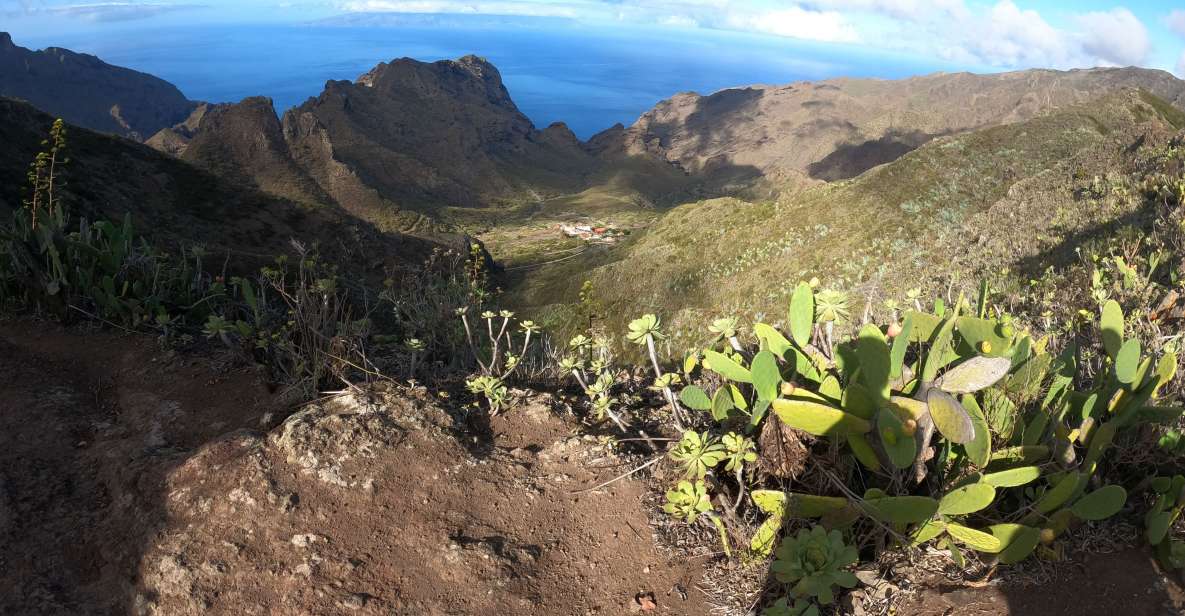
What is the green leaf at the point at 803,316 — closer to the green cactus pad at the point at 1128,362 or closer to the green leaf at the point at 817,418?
the green leaf at the point at 817,418

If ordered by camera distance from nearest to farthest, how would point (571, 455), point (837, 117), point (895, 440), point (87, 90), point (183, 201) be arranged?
point (895, 440) → point (571, 455) → point (183, 201) → point (87, 90) → point (837, 117)

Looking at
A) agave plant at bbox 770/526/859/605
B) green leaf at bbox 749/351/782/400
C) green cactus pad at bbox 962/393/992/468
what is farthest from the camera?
green leaf at bbox 749/351/782/400

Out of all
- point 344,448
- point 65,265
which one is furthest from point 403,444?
point 65,265

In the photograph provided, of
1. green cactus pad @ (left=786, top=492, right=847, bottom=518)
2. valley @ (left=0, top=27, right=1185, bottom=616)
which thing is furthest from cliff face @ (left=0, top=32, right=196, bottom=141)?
green cactus pad @ (left=786, top=492, right=847, bottom=518)

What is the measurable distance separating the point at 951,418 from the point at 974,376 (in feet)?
1.13

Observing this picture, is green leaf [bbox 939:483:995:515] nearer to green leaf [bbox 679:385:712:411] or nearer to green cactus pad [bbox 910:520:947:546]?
green cactus pad [bbox 910:520:947:546]

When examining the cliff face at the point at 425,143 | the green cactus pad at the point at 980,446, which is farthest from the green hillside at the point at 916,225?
the cliff face at the point at 425,143

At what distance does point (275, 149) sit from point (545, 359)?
85335 millimetres

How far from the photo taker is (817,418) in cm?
268

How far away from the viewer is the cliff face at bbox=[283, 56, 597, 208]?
8338cm

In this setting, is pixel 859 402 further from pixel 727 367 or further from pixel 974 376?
pixel 727 367

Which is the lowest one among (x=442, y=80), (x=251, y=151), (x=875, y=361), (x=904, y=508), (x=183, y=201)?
(x=183, y=201)

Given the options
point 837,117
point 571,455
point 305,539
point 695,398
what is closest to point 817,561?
point 695,398

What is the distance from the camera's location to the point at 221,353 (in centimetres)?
462
